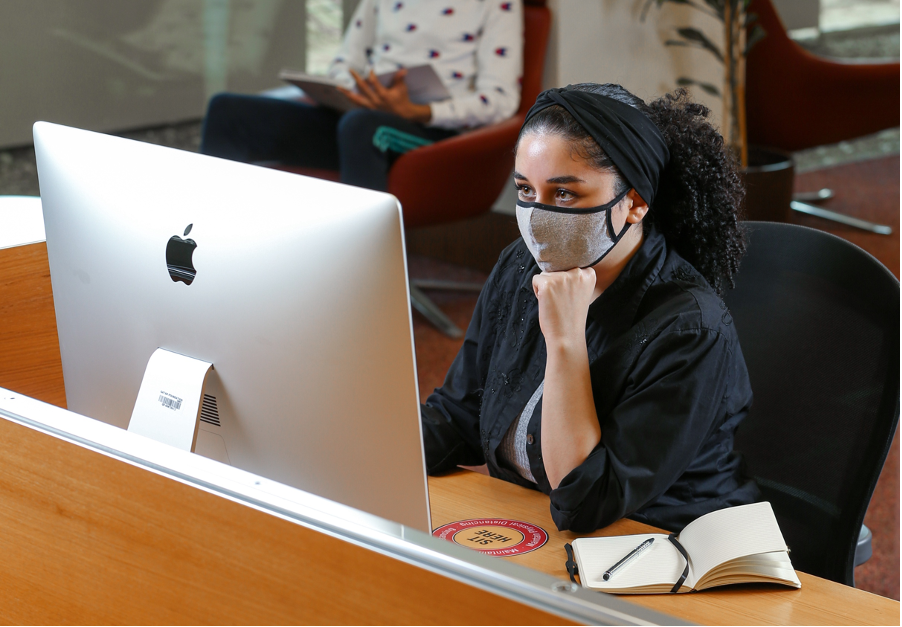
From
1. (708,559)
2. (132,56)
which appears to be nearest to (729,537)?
(708,559)

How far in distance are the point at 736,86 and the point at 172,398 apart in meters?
3.02

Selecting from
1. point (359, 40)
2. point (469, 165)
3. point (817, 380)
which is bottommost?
point (469, 165)

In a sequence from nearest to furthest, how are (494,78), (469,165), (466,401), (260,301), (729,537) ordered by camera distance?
(260,301) < (729,537) < (466,401) < (469,165) < (494,78)

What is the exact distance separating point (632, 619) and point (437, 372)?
2.14 m

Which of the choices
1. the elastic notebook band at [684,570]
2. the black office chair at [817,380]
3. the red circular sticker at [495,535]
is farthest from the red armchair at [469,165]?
the elastic notebook band at [684,570]

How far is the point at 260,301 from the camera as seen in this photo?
0.75 m

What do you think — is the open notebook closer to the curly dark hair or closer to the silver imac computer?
the silver imac computer

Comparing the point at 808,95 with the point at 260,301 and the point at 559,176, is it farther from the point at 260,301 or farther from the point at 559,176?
the point at 260,301

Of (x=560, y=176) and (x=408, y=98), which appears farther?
(x=408, y=98)

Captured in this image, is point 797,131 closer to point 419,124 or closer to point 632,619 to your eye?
point 419,124

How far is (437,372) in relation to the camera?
2715mm

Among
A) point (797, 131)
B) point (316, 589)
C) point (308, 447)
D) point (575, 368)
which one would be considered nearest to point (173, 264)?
point (308, 447)

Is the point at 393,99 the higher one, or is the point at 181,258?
the point at 181,258

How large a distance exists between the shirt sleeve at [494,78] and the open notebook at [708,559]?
2.09 m
